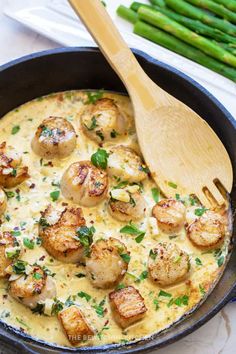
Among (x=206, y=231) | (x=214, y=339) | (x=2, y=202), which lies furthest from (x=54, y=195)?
(x=214, y=339)

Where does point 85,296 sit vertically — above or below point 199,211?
below

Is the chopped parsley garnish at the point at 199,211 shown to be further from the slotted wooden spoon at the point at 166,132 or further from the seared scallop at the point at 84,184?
the seared scallop at the point at 84,184

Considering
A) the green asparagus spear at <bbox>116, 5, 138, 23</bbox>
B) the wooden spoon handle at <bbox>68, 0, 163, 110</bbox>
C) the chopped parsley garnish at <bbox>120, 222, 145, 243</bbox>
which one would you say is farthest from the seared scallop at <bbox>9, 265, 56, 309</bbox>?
the green asparagus spear at <bbox>116, 5, 138, 23</bbox>

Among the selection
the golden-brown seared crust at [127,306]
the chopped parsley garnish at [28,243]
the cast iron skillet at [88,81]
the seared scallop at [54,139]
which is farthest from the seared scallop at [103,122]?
the golden-brown seared crust at [127,306]

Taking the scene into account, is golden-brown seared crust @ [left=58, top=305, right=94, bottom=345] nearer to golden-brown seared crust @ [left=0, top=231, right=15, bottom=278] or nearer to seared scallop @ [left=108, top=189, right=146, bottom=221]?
golden-brown seared crust @ [left=0, top=231, right=15, bottom=278]

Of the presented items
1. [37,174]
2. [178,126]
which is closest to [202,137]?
[178,126]

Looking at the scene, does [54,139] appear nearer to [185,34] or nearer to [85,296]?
[85,296]

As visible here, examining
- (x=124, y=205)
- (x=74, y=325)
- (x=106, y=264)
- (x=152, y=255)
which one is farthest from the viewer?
(x=124, y=205)

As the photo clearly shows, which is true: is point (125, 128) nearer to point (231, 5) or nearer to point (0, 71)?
point (0, 71)
